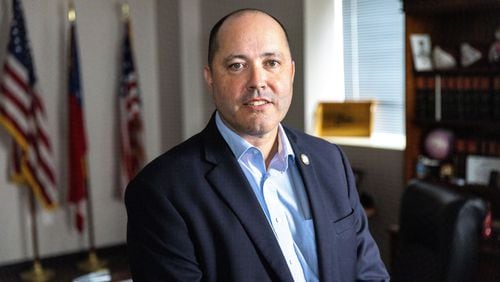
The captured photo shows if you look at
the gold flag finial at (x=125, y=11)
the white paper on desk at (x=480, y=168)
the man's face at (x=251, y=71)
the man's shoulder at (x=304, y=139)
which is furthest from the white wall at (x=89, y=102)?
the man's face at (x=251, y=71)

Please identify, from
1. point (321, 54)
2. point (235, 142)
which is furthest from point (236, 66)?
point (321, 54)

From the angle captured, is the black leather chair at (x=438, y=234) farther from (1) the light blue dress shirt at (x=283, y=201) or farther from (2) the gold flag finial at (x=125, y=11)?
(2) the gold flag finial at (x=125, y=11)

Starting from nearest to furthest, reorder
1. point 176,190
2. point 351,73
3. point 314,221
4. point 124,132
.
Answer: point 176,190, point 314,221, point 351,73, point 124,132

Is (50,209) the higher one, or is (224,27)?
(224,27)

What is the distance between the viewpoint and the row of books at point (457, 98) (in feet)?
9.22

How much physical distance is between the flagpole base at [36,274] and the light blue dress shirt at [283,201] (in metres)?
3.30

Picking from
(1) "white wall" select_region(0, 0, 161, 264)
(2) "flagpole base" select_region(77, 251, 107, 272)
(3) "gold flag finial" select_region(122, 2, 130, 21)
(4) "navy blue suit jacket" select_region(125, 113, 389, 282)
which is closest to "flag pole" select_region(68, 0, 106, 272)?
(2) "flagpole base" select_region(77, 251, 107, 272)

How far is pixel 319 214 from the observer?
1.31m

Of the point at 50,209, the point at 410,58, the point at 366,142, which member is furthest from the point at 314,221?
the point at 50,209

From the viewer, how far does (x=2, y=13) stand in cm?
414

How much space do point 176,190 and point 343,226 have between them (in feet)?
1.34

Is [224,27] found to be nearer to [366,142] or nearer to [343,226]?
[343,226]

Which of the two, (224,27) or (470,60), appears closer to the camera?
(224,27)

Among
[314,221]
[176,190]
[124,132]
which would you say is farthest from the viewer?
[124,132]
